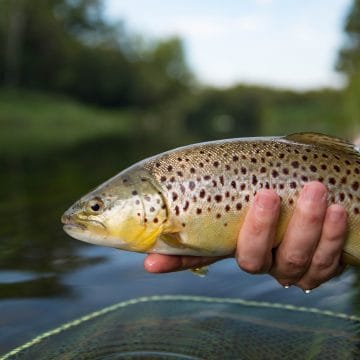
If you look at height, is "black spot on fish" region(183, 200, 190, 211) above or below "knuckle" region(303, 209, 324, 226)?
above

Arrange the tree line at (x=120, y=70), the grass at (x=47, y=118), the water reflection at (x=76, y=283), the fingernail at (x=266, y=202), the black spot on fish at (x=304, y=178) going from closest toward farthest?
the fingernail at (x=266, y=202) < the black spot on fish at (x=304, y=178) < the water reflection at (x=76, y=283) < the grass at (x=47, y=118) < the tree line at (x=120, y=70)

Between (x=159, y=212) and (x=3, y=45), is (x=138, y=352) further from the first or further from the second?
(x=3, y=45)

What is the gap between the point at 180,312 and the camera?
12.5 feet

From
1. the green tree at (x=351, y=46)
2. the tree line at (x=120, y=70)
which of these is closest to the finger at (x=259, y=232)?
the tree line at (x=120, y=70)

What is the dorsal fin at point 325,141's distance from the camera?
2.76m

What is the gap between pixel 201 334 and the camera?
135 inches

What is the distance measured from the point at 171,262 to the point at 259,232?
0.49 meters

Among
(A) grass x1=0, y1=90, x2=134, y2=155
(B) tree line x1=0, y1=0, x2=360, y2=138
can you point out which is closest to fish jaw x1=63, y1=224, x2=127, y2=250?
(B) tree line x1=0, y1=0, x2=360, y2=138

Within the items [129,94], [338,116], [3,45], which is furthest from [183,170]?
[129,94]

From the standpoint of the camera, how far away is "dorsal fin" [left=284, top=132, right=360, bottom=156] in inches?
109

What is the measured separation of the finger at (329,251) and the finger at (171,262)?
1.49ft

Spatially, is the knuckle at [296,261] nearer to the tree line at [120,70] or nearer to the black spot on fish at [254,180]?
the black spot on fish at [254,180]

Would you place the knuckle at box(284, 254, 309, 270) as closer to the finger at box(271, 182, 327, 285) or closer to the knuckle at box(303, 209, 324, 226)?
the finger at box(271, 182, 327, 285)

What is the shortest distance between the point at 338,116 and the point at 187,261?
36.3 m
